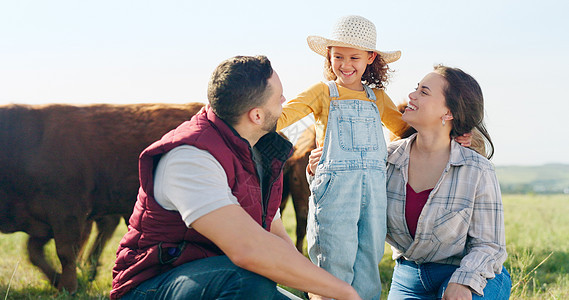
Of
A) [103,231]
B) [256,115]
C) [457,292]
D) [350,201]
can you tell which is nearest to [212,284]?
[256,115]

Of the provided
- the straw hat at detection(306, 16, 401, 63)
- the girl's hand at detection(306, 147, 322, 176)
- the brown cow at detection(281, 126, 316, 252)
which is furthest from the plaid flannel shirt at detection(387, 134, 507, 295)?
the brown cow at detection(281, 126, 316, 252)

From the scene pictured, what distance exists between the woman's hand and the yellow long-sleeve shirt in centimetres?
130

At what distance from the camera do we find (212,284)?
2.41 meters

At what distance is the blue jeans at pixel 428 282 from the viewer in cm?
329

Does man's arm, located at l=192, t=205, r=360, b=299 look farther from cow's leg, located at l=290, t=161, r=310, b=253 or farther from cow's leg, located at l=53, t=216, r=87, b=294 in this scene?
cow's leg, located at l=290, t=161, r=310, b=253

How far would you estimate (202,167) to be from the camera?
2.34 meters

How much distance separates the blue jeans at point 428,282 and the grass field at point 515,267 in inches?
42.2

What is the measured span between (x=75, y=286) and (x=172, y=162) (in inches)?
146

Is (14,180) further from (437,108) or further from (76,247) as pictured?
(437,108)

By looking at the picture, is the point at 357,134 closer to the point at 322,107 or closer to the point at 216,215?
the point at 322,107

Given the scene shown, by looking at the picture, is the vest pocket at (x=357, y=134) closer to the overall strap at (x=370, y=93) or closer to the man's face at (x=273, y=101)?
the overall strap at (x=370, y=93)

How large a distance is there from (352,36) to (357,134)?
715 mm

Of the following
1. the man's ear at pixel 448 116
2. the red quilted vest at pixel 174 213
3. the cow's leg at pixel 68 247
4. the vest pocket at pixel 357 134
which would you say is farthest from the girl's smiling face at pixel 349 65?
the cow's leg at pixel 68 247

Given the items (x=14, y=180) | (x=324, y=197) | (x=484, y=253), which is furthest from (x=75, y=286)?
(x=484, y=253)
